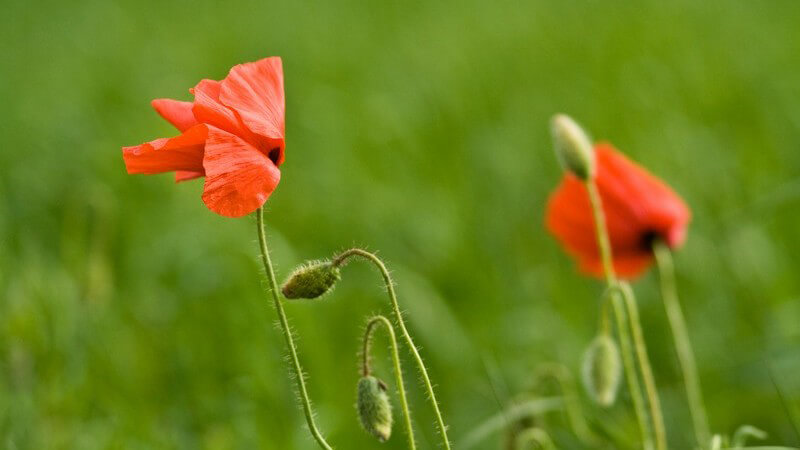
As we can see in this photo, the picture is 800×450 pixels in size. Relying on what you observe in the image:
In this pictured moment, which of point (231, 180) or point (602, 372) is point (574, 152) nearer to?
point (602, 372)

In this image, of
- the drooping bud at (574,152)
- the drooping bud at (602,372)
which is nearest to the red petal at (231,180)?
the drooping bud at (574,152)

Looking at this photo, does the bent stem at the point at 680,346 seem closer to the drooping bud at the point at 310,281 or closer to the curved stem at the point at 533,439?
the curved stem at the point at 533,439

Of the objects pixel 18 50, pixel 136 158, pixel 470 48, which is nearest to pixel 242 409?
pixel 136 158

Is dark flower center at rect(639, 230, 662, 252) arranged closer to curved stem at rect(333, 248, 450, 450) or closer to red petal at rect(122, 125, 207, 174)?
curved stem at rect(333, 248, 450, 450)

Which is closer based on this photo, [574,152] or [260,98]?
[260,98]

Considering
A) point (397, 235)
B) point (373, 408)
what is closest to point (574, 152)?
point (373, 408)

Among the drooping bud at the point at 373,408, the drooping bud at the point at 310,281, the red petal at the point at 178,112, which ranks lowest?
the drooping bud at the point at 373,408
